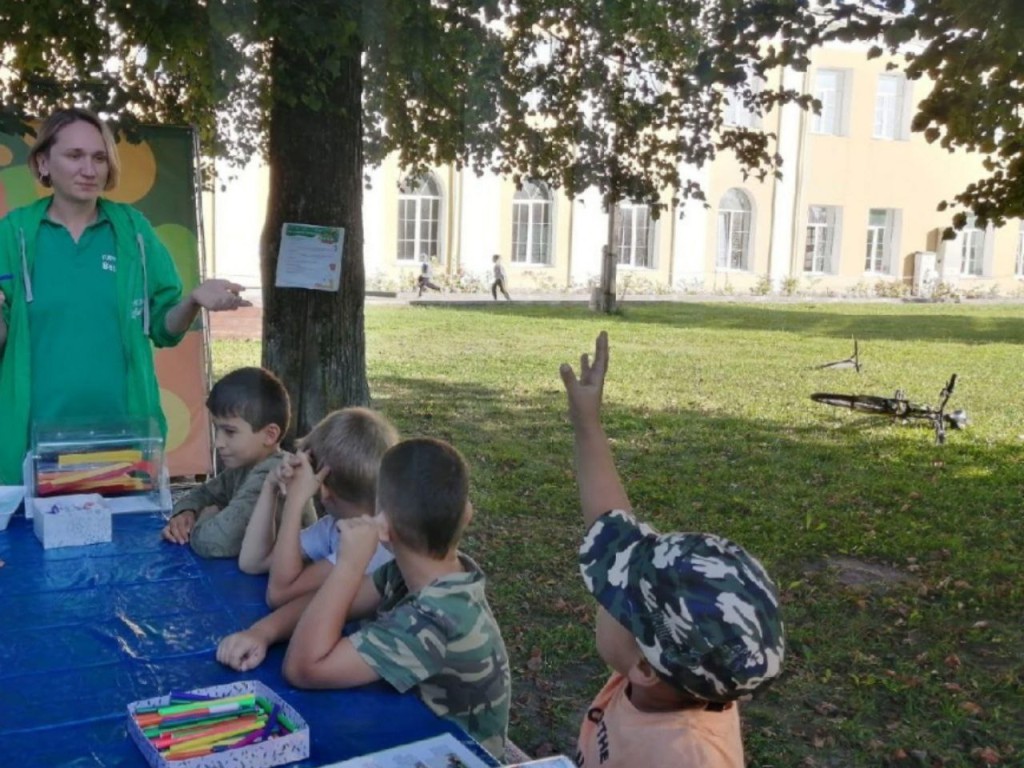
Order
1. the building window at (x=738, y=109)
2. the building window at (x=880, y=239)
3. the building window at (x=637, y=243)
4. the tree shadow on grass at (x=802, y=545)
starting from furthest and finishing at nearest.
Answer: the building window at (x=880, y=239), the building window at (x=637, y=243), the building window at (x=738, y=109), the tree shadow on grass at (x=802, y=545)

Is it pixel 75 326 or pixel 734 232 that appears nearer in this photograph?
pixel 75 326

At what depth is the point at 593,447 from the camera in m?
1.83

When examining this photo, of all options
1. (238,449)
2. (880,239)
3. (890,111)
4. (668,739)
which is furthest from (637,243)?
(668,739)

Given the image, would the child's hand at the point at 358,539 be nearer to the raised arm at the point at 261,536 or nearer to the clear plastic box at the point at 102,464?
the raised arm at the point at 261,536

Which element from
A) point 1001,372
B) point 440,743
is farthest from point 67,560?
point 1001,372

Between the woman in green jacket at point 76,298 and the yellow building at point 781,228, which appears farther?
the yellow building at point 781,228

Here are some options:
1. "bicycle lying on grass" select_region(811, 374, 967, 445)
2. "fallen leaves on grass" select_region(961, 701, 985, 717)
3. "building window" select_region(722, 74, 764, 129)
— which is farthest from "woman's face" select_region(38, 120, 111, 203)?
"bicycle lying on grass" select_region(811, 374, 967, 445)

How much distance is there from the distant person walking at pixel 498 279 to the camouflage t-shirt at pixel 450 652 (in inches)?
778

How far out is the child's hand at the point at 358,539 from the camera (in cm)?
185

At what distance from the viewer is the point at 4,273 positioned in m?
2.75

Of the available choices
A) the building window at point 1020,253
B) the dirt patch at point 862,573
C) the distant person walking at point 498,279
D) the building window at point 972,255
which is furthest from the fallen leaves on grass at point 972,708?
the building window at point 1020,253

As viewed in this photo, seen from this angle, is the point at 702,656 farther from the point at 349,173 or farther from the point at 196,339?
the point at 196,339

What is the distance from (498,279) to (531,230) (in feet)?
5.52

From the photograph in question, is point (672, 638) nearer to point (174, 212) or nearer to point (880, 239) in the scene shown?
point (174, 212)
